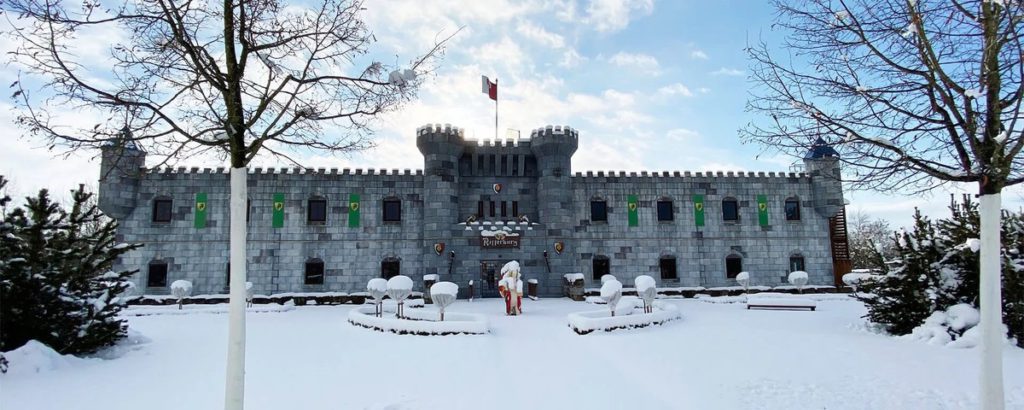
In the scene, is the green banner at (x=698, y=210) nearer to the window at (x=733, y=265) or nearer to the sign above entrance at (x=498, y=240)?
the window at (x=733, y=265)

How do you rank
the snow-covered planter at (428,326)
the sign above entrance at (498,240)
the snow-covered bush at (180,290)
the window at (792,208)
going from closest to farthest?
the snow-covered planter at (428,326)
the snow-covered bush at (180,290)
the sign above entrance at (498,240)
the window at (792,208)

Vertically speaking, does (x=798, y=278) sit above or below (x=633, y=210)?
below

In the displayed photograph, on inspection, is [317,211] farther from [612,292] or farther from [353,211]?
[612,292]

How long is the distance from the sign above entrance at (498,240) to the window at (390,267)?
4.21 m

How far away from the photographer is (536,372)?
389 inches

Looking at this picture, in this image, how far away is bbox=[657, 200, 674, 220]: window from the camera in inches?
1090

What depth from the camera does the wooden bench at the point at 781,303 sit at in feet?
60.9

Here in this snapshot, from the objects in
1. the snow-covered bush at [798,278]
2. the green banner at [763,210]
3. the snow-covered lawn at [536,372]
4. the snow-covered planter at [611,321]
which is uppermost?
the green banner at [763,210]

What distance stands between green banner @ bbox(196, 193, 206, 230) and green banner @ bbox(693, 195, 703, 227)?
78.6 feet

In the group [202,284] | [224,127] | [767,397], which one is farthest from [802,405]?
[202,284]

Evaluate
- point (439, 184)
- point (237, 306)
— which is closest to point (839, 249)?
point (439, 184)

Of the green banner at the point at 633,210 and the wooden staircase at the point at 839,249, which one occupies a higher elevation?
the green banner at the point at 633,210

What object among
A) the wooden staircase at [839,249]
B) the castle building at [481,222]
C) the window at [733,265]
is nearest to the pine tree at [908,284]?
the castle building at [481,222]

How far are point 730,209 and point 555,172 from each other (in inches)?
379
